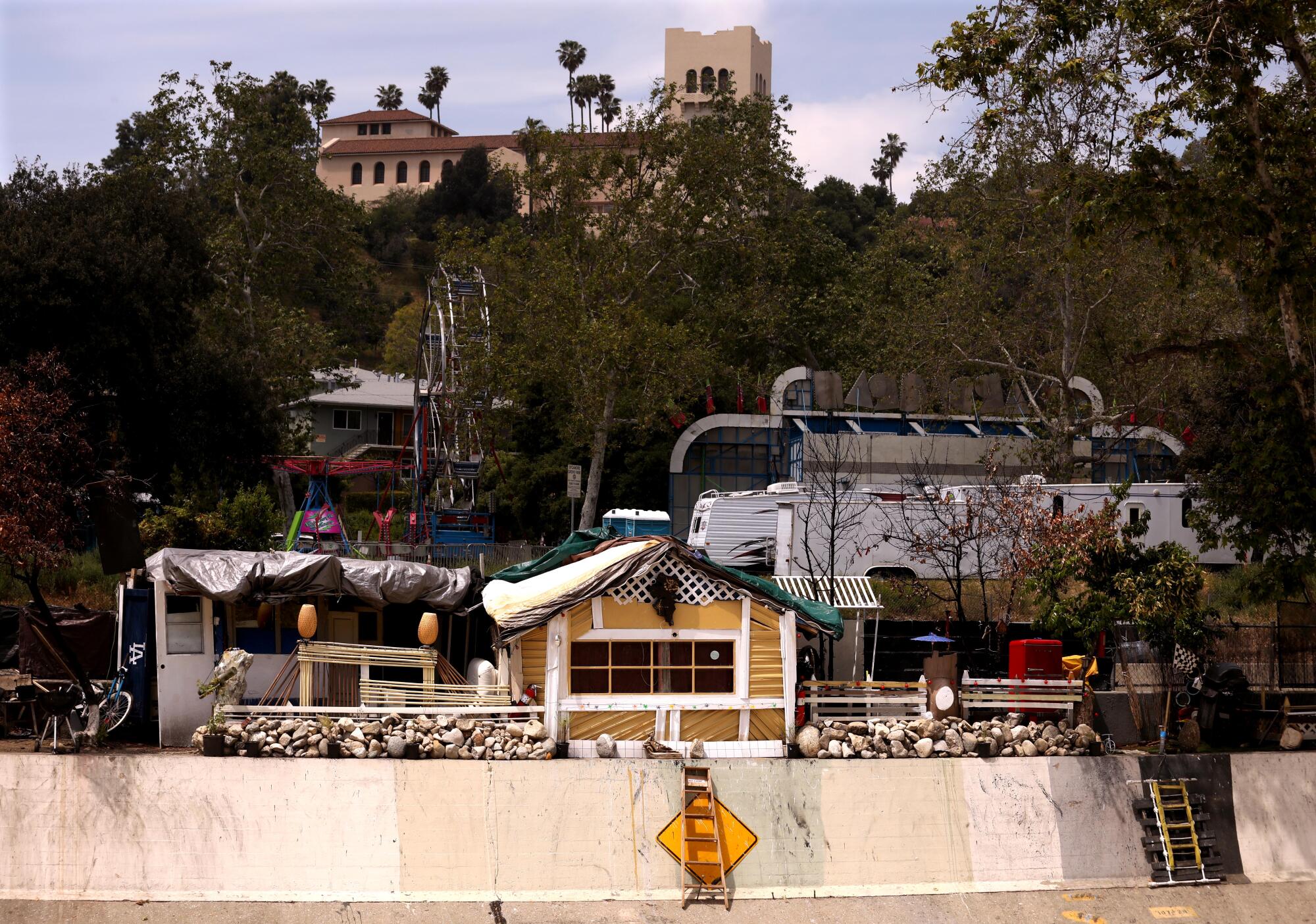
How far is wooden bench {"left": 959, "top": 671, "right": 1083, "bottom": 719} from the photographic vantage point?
20.1 m

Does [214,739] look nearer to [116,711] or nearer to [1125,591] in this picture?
[116,711]

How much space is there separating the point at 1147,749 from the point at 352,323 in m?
60.5

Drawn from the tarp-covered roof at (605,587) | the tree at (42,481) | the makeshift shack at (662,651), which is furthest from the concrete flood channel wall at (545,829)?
the tarp-covered roof at (605,587)

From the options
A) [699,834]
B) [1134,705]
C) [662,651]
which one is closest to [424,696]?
[662,651]

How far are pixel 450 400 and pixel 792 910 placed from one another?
81.2 feet

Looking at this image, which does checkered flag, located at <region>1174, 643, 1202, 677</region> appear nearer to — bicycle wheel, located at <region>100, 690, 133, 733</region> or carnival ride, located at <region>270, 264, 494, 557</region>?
bicycle wheel, located at <region>100, 690, 133, 733</region>

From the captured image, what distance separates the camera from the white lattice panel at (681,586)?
19.1 meters

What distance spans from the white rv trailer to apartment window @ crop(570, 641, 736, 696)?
31.7ft

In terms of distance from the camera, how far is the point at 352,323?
73.9 metres

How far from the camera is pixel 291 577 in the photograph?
786 inches

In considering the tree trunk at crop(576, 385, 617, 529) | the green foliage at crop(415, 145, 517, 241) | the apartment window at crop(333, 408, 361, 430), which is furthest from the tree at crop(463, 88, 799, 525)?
the green foliage at crop(415, 145, 517, 241)

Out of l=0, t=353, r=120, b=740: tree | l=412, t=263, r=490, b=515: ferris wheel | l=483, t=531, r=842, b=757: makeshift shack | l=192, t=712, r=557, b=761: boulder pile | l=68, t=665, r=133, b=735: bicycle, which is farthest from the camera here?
l=412, t=263, r=490, b=515: ferris wheel

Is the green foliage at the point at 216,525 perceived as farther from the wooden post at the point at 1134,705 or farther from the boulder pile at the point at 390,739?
the wooden post at the point at 1134,705

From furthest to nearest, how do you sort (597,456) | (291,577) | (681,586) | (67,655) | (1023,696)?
(597,456), (67,655), (1023,696), (291,577), (681,586)
